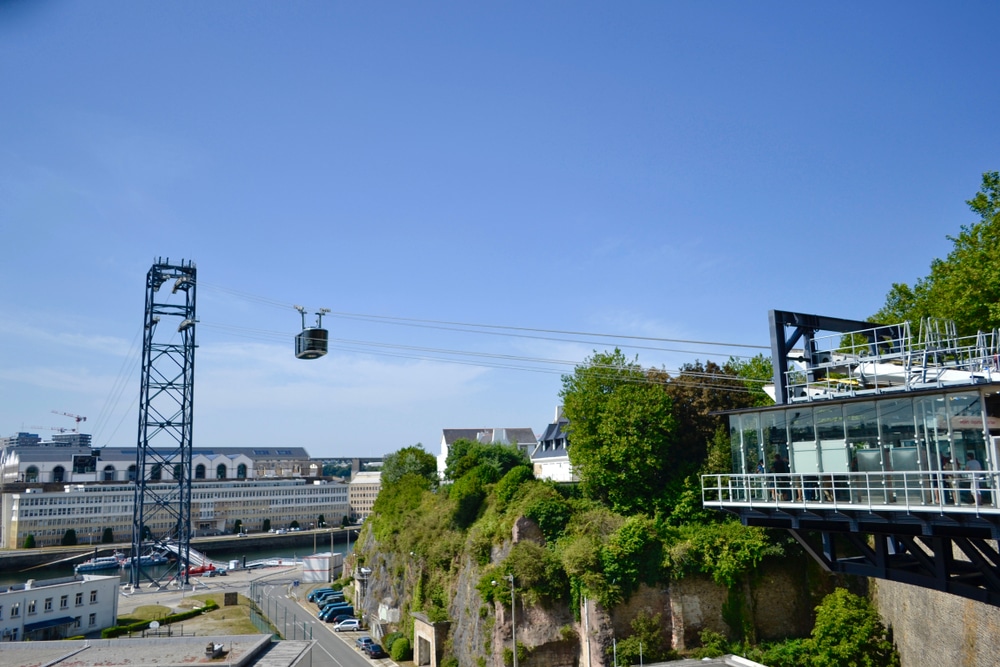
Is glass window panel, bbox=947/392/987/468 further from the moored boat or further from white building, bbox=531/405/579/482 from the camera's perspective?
the moored boat

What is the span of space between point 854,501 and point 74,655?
34.9 m

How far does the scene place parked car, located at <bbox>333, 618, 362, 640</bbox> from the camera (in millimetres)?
57969

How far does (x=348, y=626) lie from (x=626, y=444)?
30577mm

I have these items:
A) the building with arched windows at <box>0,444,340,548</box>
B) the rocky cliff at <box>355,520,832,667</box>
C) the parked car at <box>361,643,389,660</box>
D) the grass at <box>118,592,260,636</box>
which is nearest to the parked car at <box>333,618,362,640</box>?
the grass at <box>118,592,260,636</box>

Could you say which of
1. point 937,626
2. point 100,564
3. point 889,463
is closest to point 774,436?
point 889,463

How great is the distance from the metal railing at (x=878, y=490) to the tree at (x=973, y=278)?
16112 mm

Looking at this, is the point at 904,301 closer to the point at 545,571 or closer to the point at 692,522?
the point at 692,522

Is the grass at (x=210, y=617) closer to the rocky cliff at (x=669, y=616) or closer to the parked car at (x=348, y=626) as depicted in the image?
the parked car at (x=348, y=626)

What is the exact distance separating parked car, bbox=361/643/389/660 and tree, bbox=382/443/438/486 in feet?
59.0

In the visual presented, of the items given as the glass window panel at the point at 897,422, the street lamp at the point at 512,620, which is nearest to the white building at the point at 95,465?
the street lamp at the point at 512,620

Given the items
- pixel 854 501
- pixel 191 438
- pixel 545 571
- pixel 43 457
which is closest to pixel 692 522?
pixel 545 571

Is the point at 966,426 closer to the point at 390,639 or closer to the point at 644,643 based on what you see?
the point at 644,643

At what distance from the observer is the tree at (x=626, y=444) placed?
135 ft

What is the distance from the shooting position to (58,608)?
5347 centimetres
